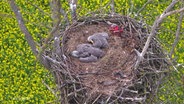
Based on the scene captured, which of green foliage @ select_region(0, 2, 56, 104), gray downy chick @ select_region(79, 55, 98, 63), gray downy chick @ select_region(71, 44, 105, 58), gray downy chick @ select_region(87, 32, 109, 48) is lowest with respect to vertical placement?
green foliage @ select_region(0, 2, 56, 104)

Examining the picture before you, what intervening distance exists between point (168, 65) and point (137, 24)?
37 cm

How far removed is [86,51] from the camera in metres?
2.19

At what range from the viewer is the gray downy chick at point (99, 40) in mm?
2188

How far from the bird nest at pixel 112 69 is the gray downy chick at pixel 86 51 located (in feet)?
0.09

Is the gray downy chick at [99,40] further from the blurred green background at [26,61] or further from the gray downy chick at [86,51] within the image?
the blurred green background at [26,61]

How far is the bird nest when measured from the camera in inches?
78.4

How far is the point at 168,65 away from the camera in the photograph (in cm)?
217

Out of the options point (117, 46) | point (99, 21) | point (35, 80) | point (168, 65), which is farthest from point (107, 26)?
point (35, 80)

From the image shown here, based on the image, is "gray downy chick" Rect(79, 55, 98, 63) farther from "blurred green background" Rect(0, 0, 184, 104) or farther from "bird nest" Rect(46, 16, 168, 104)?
"blurred green background" Rect(0, 0, 184, 104)

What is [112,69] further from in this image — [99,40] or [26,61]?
[26,61]

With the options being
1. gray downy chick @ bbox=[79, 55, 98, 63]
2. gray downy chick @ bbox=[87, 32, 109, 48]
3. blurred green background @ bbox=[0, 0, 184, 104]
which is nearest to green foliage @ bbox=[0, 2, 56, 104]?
blurred green background @ bbox=[0, 0, 184, 104]

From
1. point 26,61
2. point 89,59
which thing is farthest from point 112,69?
point 26,61

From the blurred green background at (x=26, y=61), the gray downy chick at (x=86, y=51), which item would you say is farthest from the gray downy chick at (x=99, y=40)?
the blurred green background at (x=26, y=61)

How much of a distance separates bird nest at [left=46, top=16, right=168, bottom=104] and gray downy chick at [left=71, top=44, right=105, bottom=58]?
0.03 m
